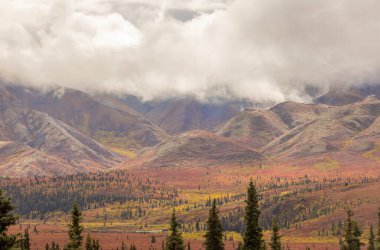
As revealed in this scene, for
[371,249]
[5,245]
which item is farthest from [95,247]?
[371,249]

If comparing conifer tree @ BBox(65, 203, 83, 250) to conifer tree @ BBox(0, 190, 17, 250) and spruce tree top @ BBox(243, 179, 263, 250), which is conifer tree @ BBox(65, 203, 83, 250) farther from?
spruce tree top @ BBox(243, 179, 263, 250)

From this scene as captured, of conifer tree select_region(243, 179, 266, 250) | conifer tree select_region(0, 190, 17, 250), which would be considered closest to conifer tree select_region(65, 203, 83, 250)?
conifer tree select_region(0, 190, 17, 250)

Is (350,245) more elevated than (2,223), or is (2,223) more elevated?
(2,223)

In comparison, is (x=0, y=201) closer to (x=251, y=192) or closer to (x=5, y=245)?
(x=5, y=245)

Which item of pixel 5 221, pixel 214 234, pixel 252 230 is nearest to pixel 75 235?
pixel 214 234

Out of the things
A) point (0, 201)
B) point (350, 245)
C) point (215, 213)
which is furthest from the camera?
point (350, 245)

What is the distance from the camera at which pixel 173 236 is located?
6850 cm

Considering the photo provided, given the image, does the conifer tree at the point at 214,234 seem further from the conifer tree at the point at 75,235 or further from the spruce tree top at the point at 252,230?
the conifer tree at the point at 75,235

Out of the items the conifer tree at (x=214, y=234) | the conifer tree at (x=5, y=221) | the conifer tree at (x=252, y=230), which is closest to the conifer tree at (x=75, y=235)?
the conifer tree at (x=214, y=234)

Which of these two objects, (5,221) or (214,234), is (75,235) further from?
(5,221)

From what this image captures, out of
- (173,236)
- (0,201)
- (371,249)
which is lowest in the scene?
(371,249)

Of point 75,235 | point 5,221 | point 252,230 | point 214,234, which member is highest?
point 5,221

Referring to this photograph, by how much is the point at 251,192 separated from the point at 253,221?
3.66 meters

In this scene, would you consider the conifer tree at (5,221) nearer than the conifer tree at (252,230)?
Yes
